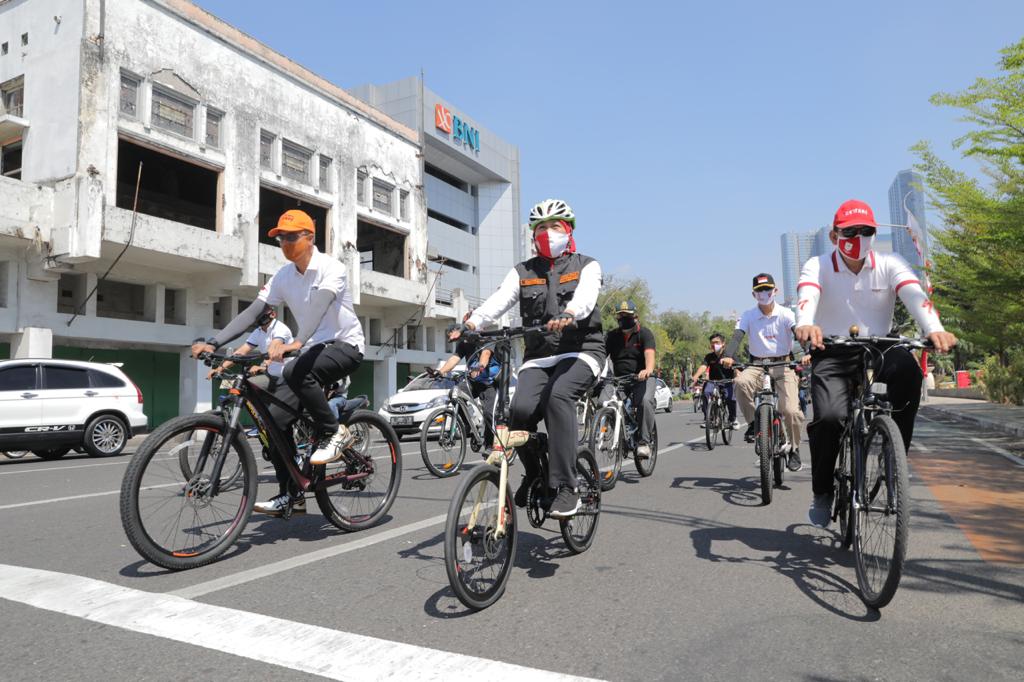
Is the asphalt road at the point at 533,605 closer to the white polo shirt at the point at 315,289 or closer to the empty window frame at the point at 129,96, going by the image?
the white polo shirt at the point at 315,289

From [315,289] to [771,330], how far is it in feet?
15.9

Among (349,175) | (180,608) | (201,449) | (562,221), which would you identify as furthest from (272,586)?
(349,175)

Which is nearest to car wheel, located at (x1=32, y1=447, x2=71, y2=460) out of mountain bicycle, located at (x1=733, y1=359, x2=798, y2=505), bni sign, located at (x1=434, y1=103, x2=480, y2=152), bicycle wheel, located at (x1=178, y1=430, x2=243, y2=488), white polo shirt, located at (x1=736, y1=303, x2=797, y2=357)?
bicycle wheel, located at (x1=178, y1=430, x2=243, y2=488)

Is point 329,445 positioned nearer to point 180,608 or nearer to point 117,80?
point 180,608

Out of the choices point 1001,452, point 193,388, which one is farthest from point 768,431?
point 193,388

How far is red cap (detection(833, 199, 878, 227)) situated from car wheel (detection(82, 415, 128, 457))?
12490mm

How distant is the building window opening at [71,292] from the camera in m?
20.5

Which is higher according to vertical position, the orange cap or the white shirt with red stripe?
the orange cap

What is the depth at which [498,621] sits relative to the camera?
3068 mm

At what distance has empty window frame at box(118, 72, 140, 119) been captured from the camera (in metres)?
20.4

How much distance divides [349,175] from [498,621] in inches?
1090

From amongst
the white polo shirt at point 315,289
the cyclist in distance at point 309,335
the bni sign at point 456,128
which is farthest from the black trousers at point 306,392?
the bni sign at point 456,128

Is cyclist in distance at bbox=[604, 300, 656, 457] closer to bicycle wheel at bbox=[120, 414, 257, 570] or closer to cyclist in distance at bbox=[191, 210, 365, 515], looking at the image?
cyclist in distance at bbox=[191, 210, 365, 515]

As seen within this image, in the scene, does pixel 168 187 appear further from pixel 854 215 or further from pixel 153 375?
pixel 854 215
